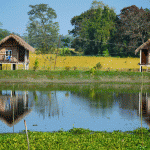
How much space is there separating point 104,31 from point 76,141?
5376cm

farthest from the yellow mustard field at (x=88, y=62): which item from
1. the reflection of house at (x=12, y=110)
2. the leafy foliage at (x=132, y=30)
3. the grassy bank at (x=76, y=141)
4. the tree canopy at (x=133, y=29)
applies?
the grassy bank at (x=76, y=141)

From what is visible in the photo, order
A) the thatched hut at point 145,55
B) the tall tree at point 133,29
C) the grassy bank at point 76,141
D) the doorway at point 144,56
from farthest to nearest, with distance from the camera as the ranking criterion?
the tall tree at point 133,29
the doorway at point 144,56
the thatched hut at point 145,55
the grassy bank at point 76,141

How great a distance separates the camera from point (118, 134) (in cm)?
1088

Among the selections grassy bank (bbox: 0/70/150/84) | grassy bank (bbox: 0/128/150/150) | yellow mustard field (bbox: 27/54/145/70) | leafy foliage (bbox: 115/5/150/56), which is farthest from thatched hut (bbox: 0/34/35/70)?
grassy bank (bbox: 0/128/150/150)

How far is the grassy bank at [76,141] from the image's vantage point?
30.8 ft

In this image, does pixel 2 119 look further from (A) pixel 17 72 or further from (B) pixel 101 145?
(A) pixel 17 72

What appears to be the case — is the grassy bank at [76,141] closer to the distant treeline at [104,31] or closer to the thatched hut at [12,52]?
the thatched hut at [12,52]

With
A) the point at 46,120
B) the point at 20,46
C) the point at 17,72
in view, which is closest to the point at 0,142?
the point at 46,120

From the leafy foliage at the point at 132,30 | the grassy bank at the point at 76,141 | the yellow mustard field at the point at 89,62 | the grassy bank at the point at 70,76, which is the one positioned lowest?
the grassy bank at the point at 76,141

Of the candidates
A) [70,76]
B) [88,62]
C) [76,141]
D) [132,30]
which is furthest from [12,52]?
[76,141]

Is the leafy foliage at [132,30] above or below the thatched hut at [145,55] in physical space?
above

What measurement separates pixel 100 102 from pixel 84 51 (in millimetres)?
47879

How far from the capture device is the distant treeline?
6194cm

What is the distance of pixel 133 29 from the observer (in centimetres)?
6122
